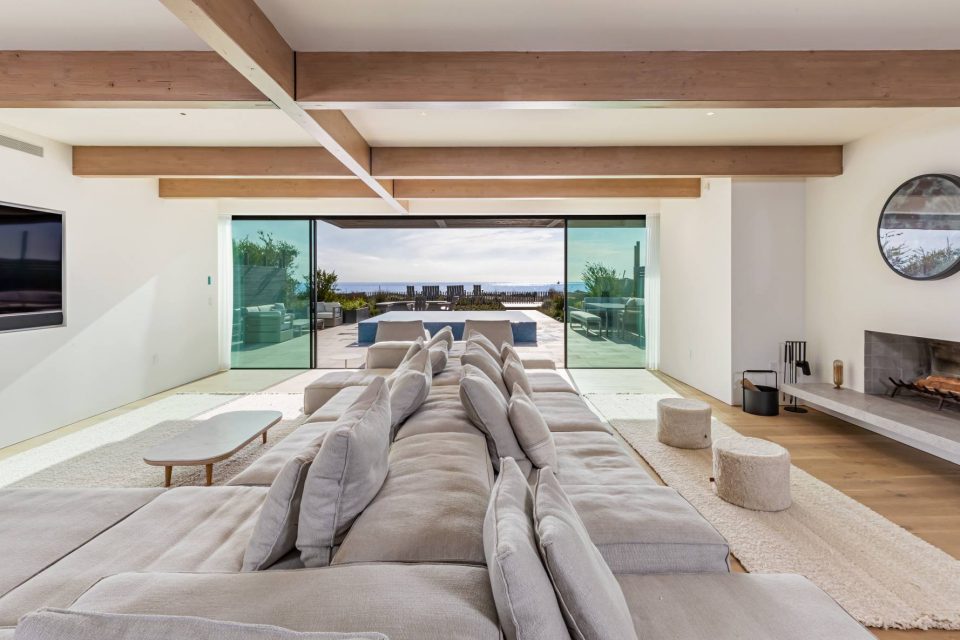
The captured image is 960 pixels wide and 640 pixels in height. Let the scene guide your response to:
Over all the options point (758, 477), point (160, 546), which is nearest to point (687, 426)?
point (758, 477)

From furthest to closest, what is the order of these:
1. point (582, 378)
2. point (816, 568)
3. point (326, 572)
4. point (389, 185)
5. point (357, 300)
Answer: point (357, 300) → point (582, 378) → point (389, 185) → point (816, 568) → point (326, 572)

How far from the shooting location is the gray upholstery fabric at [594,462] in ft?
7.13

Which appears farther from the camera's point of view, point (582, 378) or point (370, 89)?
point (582, 378)

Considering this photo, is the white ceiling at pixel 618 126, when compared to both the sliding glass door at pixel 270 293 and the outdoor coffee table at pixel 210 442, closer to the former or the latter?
the outdoor coffee table at pixel 210 442

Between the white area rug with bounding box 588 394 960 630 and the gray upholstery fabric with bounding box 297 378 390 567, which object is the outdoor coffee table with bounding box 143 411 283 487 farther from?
the white area rug with bounding box 588 394 960 630

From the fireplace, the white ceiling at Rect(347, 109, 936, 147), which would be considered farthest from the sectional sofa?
the fireplace

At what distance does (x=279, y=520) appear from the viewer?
1330mm

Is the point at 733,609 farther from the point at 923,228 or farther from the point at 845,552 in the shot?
the point at 923,228

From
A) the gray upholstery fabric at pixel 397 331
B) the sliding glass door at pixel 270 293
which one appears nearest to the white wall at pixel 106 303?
the sliding glass door at pixel 270 293

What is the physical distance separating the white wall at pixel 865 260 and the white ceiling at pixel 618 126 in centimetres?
19

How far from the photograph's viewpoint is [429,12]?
92.5 inches

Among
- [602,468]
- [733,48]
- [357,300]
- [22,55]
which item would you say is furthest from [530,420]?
[357,300]

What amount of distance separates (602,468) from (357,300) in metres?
7.94

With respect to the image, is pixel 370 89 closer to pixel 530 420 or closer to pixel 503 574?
pixel 530 420
